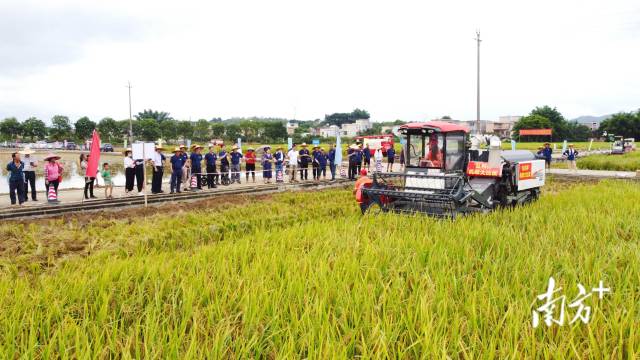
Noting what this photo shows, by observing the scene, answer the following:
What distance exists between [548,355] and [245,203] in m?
9.19

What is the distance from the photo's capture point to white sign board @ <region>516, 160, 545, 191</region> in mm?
9273

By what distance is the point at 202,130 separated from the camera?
236 ft

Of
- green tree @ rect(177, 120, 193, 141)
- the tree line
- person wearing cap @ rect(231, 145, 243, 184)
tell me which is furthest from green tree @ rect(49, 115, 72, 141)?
person wearing cap @ rect(231, 145, 243, 184)

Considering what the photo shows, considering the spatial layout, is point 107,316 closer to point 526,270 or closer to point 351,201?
point 526,270

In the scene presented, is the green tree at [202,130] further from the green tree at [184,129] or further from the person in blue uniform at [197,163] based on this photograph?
the person in blue uniform at [197,163]

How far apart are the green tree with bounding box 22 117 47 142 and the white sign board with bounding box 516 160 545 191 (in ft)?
266

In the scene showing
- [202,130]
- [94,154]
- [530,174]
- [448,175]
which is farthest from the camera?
[202,130]

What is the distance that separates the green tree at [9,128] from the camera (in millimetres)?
72312

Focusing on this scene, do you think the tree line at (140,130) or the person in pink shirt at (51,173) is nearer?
the person in pink shirt at (51,173)

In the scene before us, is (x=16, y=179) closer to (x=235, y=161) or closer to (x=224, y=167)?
(x=224, y=167)

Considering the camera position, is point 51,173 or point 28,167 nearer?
point 51,173

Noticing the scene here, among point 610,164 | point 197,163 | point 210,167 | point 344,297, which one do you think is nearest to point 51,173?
point 197,163

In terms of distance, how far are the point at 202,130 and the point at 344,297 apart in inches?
2830

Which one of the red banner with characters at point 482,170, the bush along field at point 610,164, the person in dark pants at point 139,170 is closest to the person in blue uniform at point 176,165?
the person in dark pants at point 139,170
